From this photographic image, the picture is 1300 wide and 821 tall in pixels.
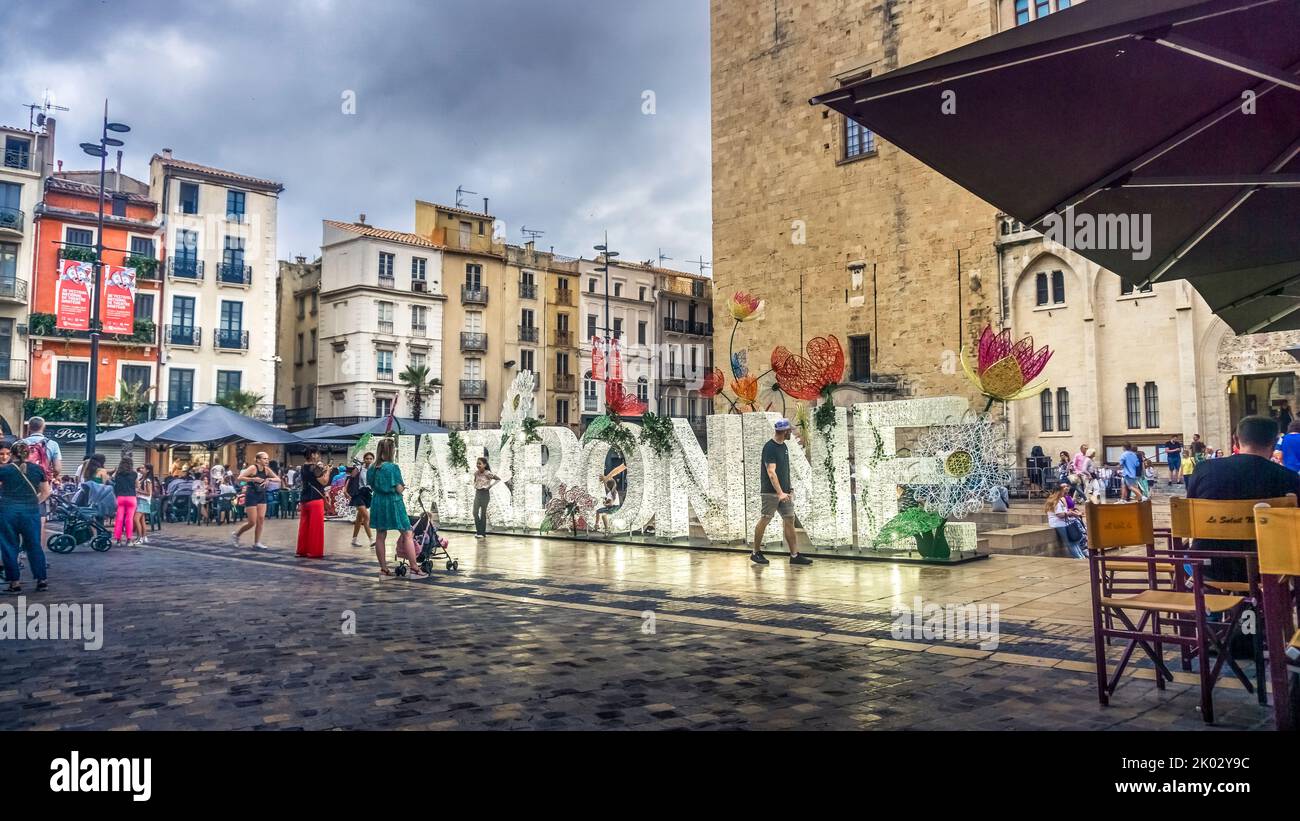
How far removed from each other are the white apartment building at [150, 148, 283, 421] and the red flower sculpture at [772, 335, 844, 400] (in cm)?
3604

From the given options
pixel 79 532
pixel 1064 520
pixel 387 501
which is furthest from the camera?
pixel 79 532

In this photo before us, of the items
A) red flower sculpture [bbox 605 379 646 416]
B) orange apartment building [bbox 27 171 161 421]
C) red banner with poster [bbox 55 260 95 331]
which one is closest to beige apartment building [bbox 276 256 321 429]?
orange apartment building [bbox 27 171 161 421]

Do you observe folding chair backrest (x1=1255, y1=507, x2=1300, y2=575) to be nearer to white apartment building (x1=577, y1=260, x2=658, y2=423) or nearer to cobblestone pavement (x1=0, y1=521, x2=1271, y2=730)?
cobblestone pavement (x1=0, y1=521, x2=1271, y2=730)

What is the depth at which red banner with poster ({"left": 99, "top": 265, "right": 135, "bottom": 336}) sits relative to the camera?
107 ft

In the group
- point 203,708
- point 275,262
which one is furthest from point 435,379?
point 203,708

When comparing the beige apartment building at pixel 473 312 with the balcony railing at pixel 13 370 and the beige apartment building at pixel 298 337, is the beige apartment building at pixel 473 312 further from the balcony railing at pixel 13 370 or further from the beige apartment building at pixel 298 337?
the balcony railing at pixel 13 370

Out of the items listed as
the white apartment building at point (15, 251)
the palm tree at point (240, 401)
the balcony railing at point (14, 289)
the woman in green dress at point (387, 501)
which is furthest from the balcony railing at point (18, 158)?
the woman in green dress at point (387, 501)

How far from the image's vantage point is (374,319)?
48.7 meters

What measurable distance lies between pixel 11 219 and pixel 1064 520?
42084 millimetres

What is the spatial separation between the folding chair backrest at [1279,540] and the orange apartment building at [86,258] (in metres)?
40.2

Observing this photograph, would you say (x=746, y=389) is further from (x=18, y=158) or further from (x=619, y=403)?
(x=18, y=158)
